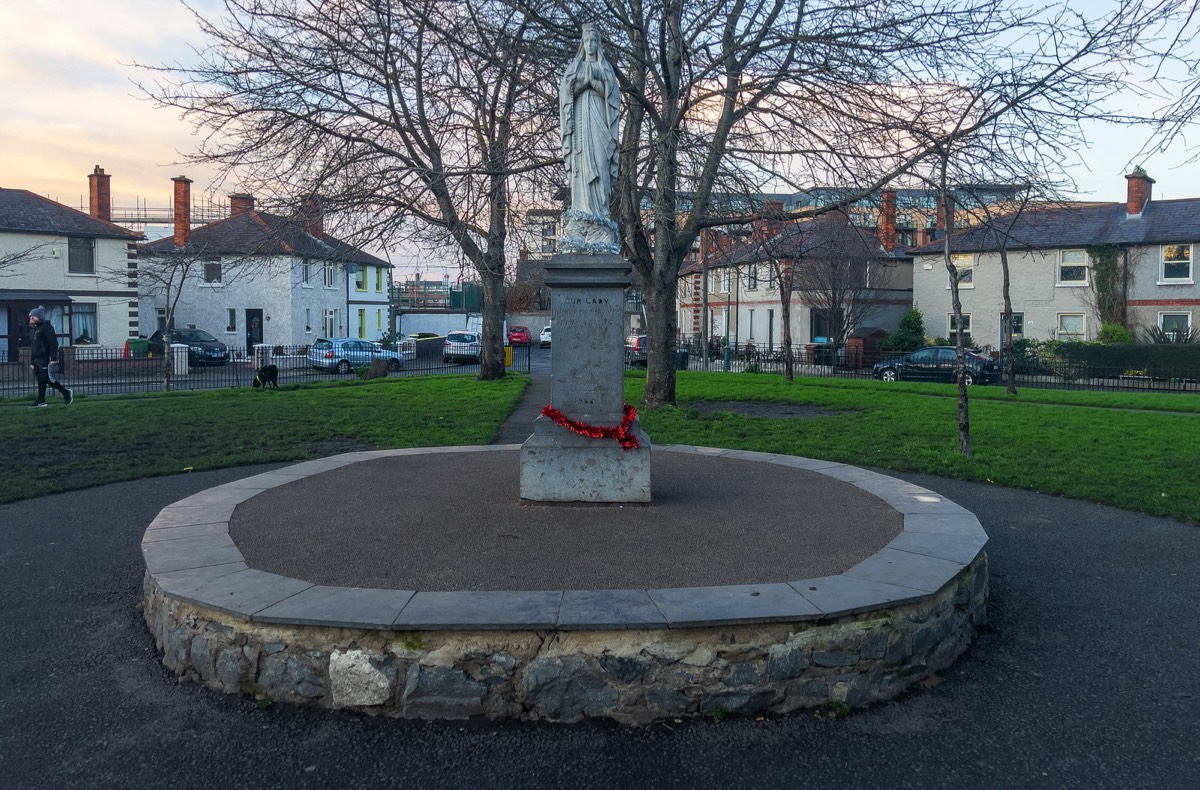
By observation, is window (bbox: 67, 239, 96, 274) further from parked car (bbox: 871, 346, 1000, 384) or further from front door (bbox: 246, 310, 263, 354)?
parked car (bbox: 871, 346, 1000, 384)

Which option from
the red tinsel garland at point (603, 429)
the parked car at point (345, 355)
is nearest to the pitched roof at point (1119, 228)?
the parked car at point (345, 355)

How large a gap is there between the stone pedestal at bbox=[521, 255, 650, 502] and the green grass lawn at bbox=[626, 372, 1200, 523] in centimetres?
552

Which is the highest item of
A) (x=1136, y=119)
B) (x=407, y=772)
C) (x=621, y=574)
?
(x=1136, y=119)

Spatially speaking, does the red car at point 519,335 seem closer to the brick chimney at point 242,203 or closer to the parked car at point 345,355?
the parked car at point 345,355

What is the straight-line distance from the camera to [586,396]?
776 centimetres

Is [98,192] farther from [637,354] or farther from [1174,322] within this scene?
[1174,322]

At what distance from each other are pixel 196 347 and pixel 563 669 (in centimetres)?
3735

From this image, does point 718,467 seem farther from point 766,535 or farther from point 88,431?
point 88,431

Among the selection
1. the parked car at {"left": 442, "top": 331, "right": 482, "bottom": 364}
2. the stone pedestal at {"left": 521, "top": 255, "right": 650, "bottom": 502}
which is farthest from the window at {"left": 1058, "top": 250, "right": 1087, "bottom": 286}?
the stone pedestal at {"left": 521, "top": 255, "right": 650, "bottom": 502}

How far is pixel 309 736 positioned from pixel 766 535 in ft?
11.8

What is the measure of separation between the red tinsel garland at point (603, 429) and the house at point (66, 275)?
1439 inches

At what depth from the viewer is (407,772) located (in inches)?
159

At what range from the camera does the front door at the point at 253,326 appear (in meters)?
47.2

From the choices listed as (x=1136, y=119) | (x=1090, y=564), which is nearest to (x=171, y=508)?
(x=1090, y=564)
